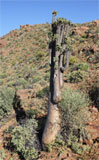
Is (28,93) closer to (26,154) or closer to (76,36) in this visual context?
(26,154)

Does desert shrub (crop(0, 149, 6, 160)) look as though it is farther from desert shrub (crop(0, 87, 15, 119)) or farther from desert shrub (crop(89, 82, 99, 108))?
desert shrub (crop(89, 82, 99, 108))

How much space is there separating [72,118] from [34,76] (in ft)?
38.7

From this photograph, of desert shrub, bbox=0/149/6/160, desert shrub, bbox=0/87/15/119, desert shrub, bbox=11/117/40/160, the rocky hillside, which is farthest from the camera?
desert shrub, bbox=0/87/15/119

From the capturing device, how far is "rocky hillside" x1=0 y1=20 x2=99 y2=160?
6867 millimetres

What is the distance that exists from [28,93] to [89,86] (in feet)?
16.0

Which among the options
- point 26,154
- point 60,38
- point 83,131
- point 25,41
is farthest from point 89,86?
point 25,41

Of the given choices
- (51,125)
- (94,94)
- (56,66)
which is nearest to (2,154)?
(51,125)

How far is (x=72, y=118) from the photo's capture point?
17.4 ft

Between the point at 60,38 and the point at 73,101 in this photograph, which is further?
the point at 73,101

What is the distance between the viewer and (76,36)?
A: 73.6 feet

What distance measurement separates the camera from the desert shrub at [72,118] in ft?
17.2

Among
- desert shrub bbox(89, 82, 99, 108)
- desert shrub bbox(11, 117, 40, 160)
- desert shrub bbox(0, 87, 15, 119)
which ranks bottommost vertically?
desert shrub bbox(11, 117, 40, 160)

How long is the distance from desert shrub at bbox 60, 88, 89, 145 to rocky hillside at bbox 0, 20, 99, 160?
0.52 meters

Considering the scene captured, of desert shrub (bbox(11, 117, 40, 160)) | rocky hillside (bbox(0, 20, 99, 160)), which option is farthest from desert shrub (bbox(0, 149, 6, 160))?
desert shrub (bbox(11, 117, 40, 160))
